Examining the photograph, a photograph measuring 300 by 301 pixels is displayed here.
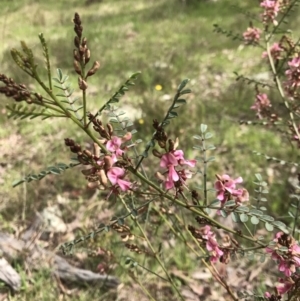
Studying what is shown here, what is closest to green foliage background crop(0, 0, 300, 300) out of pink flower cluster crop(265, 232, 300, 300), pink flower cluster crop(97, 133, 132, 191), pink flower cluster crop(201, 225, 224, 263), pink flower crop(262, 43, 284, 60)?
pink flower crop(262, 43, 284, 60)

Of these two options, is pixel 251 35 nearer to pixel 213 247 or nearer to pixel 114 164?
pixel 213 247

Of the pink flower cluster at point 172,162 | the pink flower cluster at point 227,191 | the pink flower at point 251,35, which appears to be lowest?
the pink flower cluster at point 227,191

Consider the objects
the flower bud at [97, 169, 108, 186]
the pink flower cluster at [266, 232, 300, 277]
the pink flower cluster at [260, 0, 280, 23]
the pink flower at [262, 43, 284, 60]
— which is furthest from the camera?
the pink flower at [262, 43, 284, 60]

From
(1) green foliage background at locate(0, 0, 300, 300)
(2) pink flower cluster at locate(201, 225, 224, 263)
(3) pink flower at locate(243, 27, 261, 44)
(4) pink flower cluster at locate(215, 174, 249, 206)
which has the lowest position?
(1) green foliage background at locate(0, 0, 300, 300)

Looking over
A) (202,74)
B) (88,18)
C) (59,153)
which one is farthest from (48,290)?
(88,18)

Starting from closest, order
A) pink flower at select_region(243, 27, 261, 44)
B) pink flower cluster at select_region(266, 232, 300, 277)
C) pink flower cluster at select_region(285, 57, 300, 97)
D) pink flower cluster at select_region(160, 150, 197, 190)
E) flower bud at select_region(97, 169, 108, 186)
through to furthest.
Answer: flower bud at select_region(97, 169, 108, 186) < pink flower cluster at select_region(160, 150, 197, 190) < pink flower cluster at select_region(266, 232, 300, 277) < pink flower cluster at select_region(285, 57, 300, 97) < pink flower at select_region(243, 27, 261, 44)

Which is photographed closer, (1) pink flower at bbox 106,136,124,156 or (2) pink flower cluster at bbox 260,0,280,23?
(1) pink flower at bbox 106,136,124,156

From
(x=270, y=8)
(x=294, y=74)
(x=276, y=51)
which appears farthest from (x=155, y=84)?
(x=294, y=74)

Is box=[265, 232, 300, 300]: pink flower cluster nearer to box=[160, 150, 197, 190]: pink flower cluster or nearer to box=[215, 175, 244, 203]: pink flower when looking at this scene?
box=[215, 175, 244, 203]: pink flower

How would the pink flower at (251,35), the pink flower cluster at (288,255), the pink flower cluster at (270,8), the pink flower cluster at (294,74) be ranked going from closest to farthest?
the pink flower cluster at (288,255), the pink flower cluster at (294,74), the pink flower cluster at (270,8), the pink flower at (251,35)

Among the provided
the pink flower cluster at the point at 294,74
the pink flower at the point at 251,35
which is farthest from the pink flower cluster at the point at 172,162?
the pink flower at the point at 251,35

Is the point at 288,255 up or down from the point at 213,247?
up

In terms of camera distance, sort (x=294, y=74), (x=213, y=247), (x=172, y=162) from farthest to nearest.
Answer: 1. (x=294, y=74)
2. (x=213, y=247)
3. (x=172, y=162)

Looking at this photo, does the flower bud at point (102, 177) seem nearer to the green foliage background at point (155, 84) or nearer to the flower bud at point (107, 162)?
the flower bud at point (107, 162)
